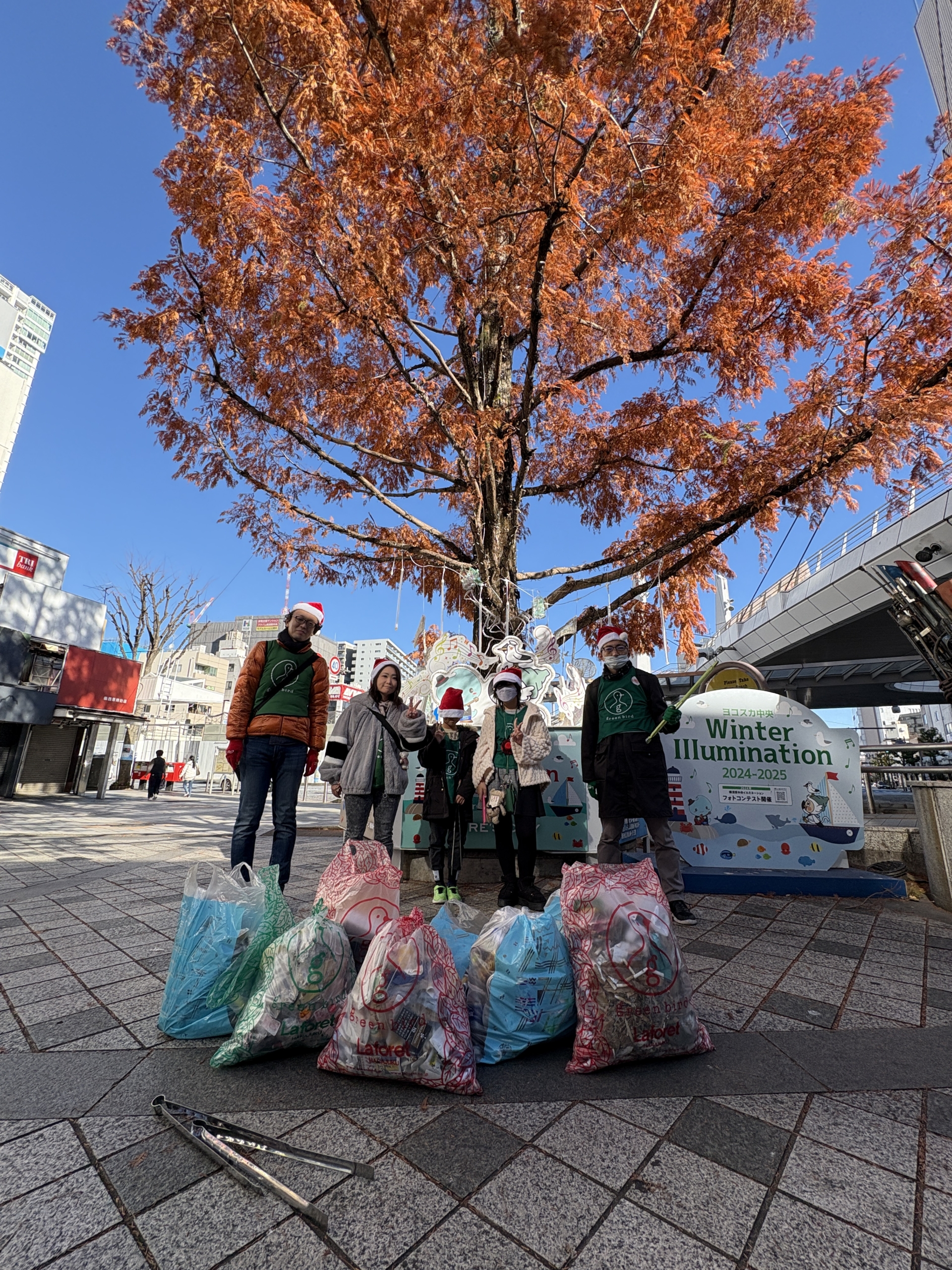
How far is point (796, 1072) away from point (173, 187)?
6.83 metres

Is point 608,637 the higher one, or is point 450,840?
point 608,637

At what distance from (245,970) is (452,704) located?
297 centimetres

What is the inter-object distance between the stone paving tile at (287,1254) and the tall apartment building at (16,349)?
114 feet

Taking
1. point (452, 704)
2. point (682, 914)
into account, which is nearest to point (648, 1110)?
point (682, 914)

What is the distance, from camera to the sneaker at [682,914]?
3.61 metres

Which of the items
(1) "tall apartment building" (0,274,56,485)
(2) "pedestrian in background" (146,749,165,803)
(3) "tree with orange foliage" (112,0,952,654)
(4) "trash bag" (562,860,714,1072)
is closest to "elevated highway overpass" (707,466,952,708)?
(3) "tree with orange foliage" (112,0,952,654)

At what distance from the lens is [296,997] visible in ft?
5.95

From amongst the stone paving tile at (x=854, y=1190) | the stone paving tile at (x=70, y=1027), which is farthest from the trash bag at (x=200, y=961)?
→ the stone paving tile at (x=854, y=1190)

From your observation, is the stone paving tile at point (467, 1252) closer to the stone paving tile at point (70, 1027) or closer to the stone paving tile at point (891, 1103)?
the stone paving tile at point (891, 1103)

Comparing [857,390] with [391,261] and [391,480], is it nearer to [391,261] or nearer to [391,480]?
[391,261]

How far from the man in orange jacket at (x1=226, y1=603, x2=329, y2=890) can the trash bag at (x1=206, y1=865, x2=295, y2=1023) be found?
4.30 feet

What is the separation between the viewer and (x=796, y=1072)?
1785 millimetres

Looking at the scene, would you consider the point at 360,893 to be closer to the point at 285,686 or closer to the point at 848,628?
the point at 285,686

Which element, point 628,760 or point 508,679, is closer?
point 628,760
